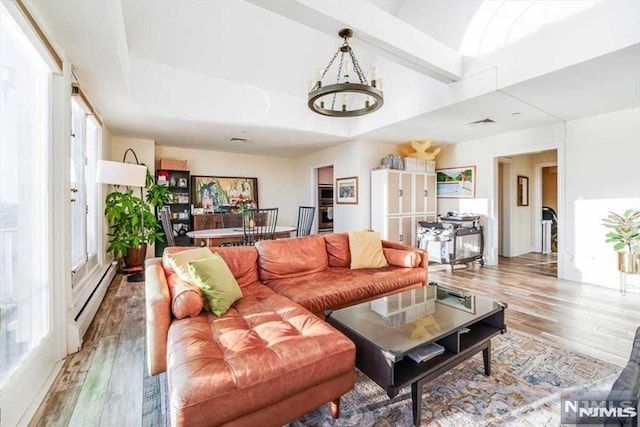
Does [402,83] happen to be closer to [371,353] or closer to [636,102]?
[636,102]

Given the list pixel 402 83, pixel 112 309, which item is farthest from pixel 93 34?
pixel 402 83

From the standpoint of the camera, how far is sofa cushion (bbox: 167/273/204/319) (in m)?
1.78

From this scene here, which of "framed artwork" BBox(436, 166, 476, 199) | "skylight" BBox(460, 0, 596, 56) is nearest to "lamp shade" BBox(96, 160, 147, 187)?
"skylight" BBox(460, 0, 596, 56)

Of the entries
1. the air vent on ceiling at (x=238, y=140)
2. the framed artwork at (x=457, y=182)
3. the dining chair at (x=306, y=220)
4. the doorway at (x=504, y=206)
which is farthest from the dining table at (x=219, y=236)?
the doorway at (x=504, y=206)

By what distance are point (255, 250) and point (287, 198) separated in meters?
4.83

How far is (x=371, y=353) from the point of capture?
1553 mm

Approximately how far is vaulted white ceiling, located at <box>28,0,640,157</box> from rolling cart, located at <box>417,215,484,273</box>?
161 centimetres

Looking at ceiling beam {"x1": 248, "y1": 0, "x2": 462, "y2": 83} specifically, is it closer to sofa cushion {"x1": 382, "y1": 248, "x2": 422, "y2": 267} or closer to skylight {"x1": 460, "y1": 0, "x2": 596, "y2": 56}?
skylight {"x1": 460, "y1": 0, "x2": 596, "y2": 56}

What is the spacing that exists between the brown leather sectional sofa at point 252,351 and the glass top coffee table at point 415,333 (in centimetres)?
16

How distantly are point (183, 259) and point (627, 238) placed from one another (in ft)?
17.2

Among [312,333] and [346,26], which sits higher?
[346,26]

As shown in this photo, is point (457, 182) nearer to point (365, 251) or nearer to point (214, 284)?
point (365, 251)

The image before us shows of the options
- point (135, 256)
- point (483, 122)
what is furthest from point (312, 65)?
point (135, 256)

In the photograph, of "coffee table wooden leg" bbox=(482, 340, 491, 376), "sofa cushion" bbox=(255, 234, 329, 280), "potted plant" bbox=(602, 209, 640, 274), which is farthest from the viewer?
"potted plant" bbox=(602, 209, 640, 274)
